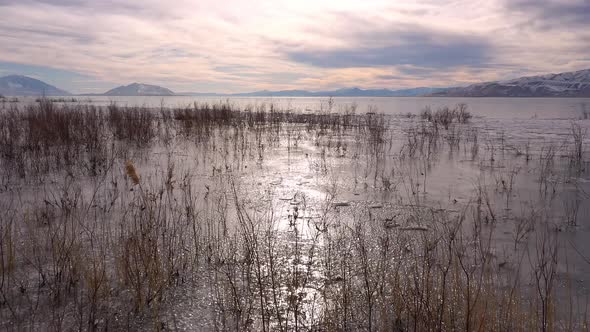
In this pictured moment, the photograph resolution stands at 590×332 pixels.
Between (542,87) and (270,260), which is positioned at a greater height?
(542,87)

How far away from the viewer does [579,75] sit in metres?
176

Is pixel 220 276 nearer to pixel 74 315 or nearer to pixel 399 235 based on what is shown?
pixel 74 315

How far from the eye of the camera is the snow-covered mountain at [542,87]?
13988 cm

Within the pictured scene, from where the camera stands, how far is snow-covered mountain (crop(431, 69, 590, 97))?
13988 cm

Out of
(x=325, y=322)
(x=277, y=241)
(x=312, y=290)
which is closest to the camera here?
(x=325, y=322)

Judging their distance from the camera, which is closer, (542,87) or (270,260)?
(270,260)

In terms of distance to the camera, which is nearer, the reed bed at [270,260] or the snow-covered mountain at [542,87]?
the reed bed at [270,260]

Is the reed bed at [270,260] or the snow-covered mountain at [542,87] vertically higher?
the snow-covered mountain at [542,87]

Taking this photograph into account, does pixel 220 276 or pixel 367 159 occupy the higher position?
pixel 367 159

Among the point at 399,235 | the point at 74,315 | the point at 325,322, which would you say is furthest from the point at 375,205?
the point at 74,315

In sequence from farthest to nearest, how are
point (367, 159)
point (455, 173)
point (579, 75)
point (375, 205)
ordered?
point (579, 75) < point (367, 159) < point (455, 173) < point (375, 205)

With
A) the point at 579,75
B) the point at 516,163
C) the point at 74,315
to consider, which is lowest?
the point at 74,315

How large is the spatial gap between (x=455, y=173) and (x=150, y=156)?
6574 mm

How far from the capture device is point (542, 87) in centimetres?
15062
